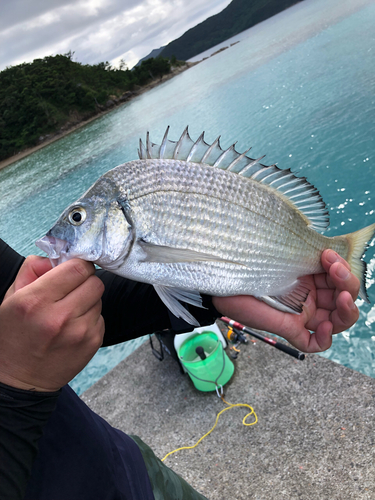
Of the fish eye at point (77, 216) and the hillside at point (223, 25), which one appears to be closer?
the fish eye at point (77, 216)

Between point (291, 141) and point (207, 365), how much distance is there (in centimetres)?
958

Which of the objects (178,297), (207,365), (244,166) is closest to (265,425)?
(207,365)

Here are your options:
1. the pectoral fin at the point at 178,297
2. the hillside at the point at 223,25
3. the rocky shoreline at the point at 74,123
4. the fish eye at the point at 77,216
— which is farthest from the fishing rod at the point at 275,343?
the hillside at the point at 223,25

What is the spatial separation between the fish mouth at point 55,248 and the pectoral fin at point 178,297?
17.3 inches

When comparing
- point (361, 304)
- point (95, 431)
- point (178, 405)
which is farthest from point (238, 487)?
point (361, 304)

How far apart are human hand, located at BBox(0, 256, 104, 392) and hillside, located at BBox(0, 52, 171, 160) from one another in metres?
40.7

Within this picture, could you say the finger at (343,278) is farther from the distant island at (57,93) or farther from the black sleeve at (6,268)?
the distant island at (57,93)

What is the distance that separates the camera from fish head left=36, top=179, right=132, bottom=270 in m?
1.31

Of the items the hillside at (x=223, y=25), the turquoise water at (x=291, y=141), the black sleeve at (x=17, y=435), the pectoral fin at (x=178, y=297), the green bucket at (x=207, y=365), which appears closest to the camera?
the black sleeve at (x=17, y=435)

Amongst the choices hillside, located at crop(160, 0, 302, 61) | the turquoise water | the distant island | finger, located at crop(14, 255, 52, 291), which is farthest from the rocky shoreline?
hillside, located at crop(160, 0, 302, 61)

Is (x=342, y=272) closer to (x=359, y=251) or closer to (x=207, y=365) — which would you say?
(x=359, y=251)

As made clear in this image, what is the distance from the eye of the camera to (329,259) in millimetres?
1689

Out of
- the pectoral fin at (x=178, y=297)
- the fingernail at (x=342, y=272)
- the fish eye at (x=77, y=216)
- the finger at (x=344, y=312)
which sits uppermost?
the fish eye at (x=77, y=216)

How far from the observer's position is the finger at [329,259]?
1686 millimetres
